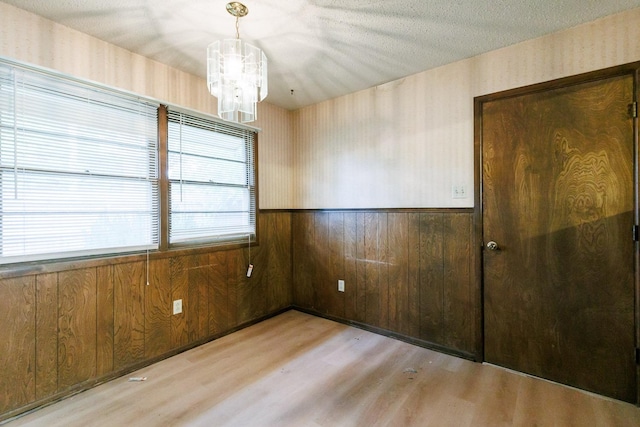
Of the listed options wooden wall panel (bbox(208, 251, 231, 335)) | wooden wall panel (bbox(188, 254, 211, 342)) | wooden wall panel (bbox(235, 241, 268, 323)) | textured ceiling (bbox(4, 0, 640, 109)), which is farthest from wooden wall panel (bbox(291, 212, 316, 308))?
textured ceiling (bbox(4, 0, 640, 109))

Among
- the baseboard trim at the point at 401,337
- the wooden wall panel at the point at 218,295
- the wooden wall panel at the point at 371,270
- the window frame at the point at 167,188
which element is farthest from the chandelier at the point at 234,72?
the baseboard trim at the point at 401,337

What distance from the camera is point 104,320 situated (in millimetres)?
2098

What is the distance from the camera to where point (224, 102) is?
5.55 ft

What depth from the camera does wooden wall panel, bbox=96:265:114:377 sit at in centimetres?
207

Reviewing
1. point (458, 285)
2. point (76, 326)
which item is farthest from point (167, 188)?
point (458, 285)

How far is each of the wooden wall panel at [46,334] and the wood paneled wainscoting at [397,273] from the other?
2218mm

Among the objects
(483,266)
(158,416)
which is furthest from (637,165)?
(158,416)

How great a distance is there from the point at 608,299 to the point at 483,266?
73 cm

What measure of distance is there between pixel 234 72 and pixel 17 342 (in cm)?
205

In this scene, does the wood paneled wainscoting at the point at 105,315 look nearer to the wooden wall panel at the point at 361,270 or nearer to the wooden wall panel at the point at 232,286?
the wooden wall panel at the point at 232,286

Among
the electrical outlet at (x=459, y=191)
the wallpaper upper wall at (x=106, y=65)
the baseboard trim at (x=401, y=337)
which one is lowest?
the baseboard trim at (x=401, y=337)

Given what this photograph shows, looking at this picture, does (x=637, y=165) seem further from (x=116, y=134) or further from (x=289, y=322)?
(x=116, y=134)

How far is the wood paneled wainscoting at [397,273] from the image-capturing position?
245 cm

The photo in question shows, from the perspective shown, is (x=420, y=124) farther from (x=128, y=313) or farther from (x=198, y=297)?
(x=128, y=313)
